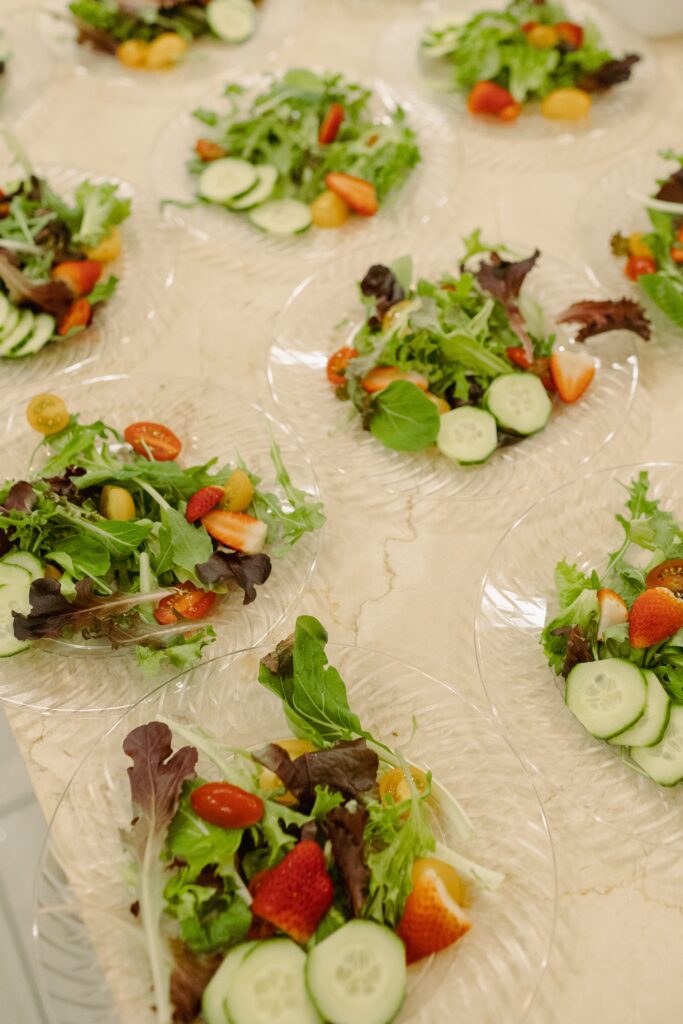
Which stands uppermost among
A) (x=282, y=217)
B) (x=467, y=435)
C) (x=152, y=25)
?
(x=152, y=25)

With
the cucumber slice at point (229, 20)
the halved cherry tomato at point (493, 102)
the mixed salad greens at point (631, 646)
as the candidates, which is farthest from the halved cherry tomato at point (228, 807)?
the cucumber slice at point (229, 20)

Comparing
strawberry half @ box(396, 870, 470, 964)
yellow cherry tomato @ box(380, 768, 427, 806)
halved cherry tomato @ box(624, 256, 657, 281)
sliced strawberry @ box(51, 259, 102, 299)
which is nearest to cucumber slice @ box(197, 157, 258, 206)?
sliced strawberry @ box(51, 259, 102, 299)

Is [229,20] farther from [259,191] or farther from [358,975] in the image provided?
[358,975]

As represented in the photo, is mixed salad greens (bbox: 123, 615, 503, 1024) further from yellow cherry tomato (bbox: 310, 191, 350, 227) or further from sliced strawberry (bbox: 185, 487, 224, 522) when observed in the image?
yellow cherry tomato (bbox: 310, 191, 350, 227)

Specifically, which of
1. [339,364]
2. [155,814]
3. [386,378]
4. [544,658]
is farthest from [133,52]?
[155,814]

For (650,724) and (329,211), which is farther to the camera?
(329,211)

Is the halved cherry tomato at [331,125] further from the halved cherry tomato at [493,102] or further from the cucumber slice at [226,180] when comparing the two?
the halved cherry tomato at [493,102]
